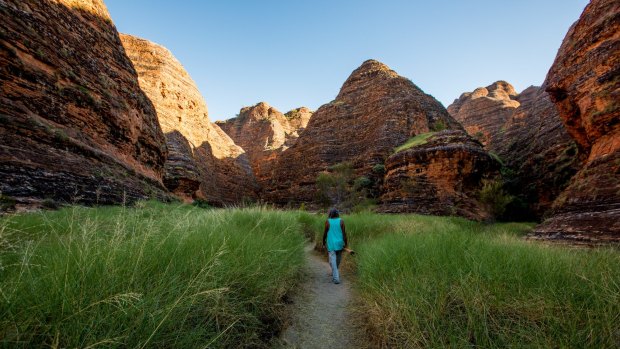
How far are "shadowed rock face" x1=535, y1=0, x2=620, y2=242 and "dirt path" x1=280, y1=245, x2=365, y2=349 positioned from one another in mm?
8451

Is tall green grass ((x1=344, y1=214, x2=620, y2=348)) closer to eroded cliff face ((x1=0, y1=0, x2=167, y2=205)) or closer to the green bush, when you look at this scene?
eroded cliff face ((x1=0, y1=0, x2=167, y2=205))

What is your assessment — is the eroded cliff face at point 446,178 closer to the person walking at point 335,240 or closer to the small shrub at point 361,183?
the small shrub at point 361,183

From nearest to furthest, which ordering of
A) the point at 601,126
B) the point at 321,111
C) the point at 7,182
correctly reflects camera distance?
the point at 7,182 < the point at 601,126 < the point at 321,111

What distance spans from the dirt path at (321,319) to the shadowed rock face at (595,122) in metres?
8.45

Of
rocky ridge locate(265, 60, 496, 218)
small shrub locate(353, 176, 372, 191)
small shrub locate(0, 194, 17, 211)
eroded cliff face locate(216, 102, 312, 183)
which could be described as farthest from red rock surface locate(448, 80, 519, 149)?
small shrub locate(0, 194, 17, 211)

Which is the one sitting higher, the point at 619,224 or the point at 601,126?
the point at 601,126

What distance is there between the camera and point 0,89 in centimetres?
842

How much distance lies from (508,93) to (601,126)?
7093 centimetres

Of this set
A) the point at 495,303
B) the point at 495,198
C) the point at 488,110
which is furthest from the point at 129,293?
the point at 488,110

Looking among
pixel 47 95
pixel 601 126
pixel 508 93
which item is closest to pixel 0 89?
pixel 47 95

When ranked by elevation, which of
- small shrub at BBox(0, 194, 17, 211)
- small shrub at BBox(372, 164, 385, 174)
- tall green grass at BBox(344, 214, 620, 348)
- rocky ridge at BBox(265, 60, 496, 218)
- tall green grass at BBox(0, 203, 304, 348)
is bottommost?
tall green grass at BBox(344, 214, 620, 348)

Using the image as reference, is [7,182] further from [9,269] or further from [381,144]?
[381,144]

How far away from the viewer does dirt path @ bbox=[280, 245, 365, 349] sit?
11.4 ft

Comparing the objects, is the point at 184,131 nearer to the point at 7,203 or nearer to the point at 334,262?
the point at 7,203
